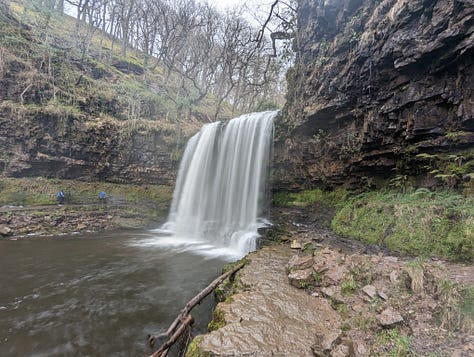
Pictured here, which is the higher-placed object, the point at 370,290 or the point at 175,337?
the point at 370,290

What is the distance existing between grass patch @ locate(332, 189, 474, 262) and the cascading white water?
3.76 metres

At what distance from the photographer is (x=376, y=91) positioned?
22.4 feet

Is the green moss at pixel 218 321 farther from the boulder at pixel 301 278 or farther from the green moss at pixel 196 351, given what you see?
the boulder at pixel 301 278

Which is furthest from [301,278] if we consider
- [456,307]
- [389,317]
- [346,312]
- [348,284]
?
[456,307]

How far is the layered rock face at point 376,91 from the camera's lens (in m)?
5.29

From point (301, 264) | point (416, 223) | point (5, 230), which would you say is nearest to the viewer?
point (301, 264)

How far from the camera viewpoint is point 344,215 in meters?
7.40

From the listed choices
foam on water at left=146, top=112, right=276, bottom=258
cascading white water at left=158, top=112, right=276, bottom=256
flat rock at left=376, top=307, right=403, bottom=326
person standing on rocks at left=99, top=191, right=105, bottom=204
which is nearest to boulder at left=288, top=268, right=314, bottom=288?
flat rock at left=376, top=307, right=403, bottom=326

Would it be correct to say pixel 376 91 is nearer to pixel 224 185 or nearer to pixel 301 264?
pixel 301 264

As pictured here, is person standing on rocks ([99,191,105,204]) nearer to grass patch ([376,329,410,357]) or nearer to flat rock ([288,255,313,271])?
flat rock ([288,255,313,271])

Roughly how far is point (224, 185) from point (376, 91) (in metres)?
7.66

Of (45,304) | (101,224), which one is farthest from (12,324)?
(101,224)

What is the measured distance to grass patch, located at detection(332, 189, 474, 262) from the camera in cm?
425

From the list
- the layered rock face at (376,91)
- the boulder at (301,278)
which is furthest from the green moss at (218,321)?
the layered rock face at (376,91)
